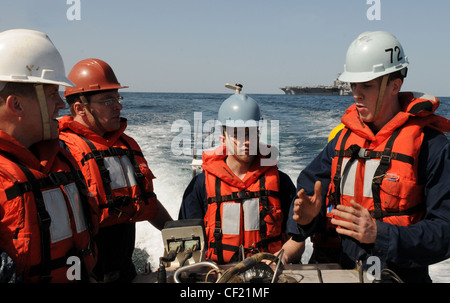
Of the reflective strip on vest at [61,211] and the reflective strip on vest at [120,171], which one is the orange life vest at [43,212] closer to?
the reflective strip on vest at [61,211]

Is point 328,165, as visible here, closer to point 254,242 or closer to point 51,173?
point 254,242

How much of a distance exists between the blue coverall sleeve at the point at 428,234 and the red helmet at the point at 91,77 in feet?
7.53

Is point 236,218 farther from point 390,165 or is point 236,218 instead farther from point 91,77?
point 91,77

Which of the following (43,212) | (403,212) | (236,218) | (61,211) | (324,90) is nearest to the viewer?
(43,212)

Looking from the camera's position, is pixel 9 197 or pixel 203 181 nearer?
pixel 9 197

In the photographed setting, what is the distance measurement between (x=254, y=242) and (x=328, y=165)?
0.76 meters

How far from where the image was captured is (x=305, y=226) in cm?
232

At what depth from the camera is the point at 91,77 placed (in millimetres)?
3018

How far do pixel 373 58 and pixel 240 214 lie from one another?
1.35 meters

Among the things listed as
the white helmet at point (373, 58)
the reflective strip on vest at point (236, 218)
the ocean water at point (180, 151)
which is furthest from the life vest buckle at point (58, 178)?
the ocean water at point (180, 151)

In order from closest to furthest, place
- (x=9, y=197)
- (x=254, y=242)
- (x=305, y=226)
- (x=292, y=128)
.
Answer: (x=9, y=197), (x=305, y=226), (x=254, y=242), (x=292, y=128)

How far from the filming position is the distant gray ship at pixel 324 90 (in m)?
82.5

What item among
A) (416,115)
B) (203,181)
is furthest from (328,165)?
(203,181)

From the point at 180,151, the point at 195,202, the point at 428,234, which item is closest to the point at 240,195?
the point at 195,202
